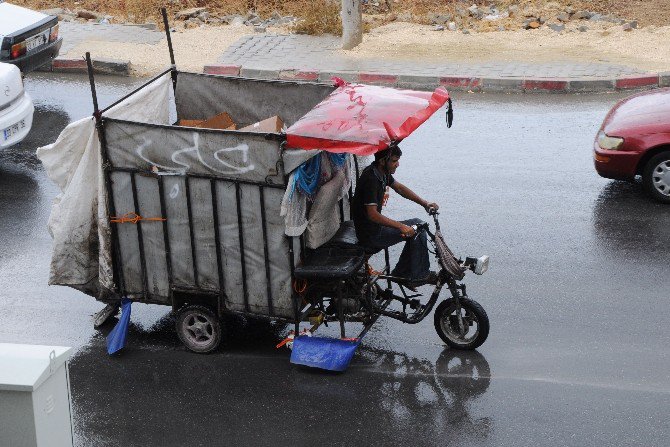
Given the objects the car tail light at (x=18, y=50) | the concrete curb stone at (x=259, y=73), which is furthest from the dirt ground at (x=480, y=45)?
the car tail light at (x=18, y=50)

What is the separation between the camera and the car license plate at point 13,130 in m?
10.9

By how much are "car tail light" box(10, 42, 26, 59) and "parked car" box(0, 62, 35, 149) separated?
172 cm

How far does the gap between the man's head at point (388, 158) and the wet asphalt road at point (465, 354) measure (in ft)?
4.31

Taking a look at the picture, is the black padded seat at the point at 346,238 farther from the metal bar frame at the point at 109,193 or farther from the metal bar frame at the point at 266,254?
the metal bar frame at the point at 109,193

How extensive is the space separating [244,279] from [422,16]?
39.4 ft

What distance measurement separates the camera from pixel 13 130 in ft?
36.2

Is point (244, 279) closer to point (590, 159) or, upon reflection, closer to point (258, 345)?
point (258, 345)

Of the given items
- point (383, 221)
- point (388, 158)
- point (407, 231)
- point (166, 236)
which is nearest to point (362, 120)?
point (388, 158)

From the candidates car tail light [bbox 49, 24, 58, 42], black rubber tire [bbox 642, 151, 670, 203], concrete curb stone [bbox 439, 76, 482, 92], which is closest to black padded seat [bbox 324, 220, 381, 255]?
black rubber tire [bbox 642, 151, 670, 203]

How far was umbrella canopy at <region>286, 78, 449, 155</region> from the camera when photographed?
627 centimetres

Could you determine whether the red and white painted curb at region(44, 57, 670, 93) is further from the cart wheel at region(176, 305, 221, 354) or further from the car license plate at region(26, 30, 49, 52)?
the cart wheel at region(176, 305, 221, 354)

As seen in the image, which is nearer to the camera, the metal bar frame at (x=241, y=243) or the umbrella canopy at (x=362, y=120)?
the umbrella canopy at (x=362, y=120)

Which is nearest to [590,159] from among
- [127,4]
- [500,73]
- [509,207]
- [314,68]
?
[509,207]

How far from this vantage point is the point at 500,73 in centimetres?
1416
